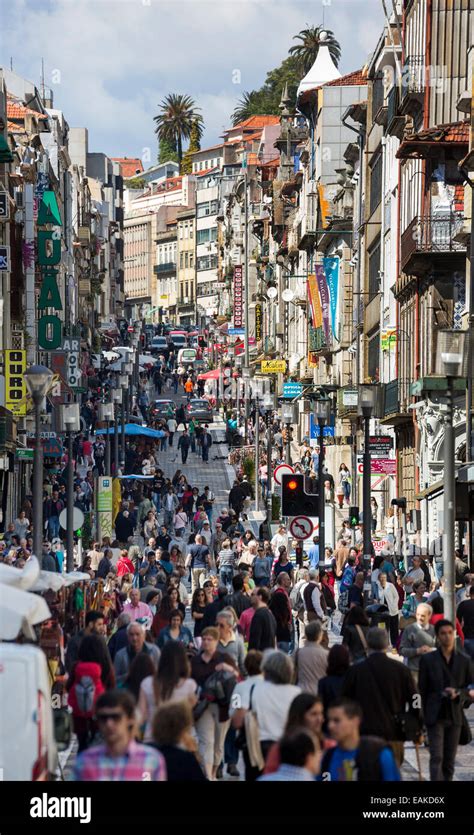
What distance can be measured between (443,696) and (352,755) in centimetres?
465

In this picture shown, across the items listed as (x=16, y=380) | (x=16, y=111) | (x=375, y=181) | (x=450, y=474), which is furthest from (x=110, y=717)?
(x=16, y=111)

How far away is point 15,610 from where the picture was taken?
12.5m

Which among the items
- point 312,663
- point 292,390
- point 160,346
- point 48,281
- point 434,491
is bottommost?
point 312,663

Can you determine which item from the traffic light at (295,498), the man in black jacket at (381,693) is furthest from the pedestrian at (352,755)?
the traffic light at (295,498)

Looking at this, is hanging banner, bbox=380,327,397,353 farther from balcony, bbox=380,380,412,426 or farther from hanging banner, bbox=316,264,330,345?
hanging banner, bbox=316,264,330,345

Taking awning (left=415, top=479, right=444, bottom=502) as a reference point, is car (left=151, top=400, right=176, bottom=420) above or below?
above

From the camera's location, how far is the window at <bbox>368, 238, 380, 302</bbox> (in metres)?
61.0

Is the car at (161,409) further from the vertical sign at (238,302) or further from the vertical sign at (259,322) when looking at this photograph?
the vertical sign at (238,302)

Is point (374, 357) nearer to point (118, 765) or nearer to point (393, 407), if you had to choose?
point (393, 407)

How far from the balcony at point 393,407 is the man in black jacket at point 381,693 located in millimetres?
33962

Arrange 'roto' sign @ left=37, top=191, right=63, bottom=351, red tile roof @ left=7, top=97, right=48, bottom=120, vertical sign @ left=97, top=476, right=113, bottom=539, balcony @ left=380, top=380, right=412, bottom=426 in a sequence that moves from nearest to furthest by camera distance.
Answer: vertical sign @ left=97, top=476, right=113, bottom=539 → balcony @ left=380, top=380, right=412, bottom=426 → 'roto' sign @ left=37, top=191, right=63, bottom=351 → red tile roof @ left=7, top=97, right=48, bottom=120

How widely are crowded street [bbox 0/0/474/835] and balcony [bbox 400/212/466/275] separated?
0.07 metres

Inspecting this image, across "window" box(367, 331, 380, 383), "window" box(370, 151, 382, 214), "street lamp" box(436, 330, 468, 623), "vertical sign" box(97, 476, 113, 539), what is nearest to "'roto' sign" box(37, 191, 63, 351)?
"window" box(367, 331, 380, 383)
